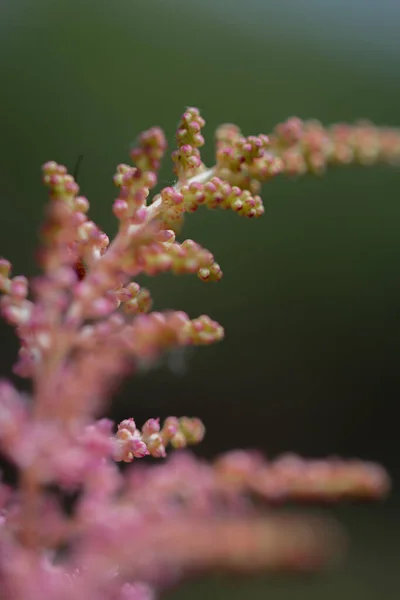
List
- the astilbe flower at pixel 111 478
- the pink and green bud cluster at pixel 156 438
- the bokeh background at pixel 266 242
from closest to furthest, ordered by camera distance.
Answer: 1. the astilbe flower at pixel 111 478
2. the pink and green bud cluster at pixel 156 438
3. the bokeh background at pixel 266 242

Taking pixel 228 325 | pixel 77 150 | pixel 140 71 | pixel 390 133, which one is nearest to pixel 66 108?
pixel 77 150

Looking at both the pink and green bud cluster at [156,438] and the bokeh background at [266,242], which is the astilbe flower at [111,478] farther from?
the bokeh background at [266,242]

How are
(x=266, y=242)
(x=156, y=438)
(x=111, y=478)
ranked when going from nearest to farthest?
(x=111, y=478), (x=156, y=438), (x=266, y=242)

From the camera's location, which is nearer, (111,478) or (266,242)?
(111,478)

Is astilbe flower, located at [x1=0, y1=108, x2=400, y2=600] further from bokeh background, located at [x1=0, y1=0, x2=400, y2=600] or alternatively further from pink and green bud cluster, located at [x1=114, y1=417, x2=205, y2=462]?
bokeh background, located at [x1=0, y1=0, x2=400, y2=600]

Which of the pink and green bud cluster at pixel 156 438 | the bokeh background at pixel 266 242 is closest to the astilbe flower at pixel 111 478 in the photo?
the pink and green bud cluster at pixel 156 438

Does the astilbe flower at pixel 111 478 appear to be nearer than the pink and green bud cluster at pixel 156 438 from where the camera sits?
Yes

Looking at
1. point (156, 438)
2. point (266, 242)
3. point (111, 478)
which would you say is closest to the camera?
point (111, 478)

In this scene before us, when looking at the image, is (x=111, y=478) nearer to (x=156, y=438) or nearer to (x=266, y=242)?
(x=156, y=438)

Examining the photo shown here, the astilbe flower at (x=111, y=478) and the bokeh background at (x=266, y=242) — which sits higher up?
the bokeh background at (x=266, y=242)

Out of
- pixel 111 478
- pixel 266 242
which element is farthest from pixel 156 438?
pixel 266 242

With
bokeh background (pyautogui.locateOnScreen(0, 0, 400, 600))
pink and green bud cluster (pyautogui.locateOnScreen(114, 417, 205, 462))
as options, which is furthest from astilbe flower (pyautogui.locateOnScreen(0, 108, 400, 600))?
bokeh background (pyautogui.locateOnScreen(0, 0, 400, 600))

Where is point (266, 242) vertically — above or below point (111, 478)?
above

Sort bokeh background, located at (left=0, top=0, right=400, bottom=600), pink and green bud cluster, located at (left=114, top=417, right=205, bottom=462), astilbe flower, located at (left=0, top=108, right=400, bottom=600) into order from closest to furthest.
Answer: astilbe flower, located at (left=0, top=108, right=400, bottom=600) < pink and green bud cluster, located at (left=114, top=417, right=205, bottom=462) < bokeh background, located at (left=0, top=0, right=400, bottom=600)
